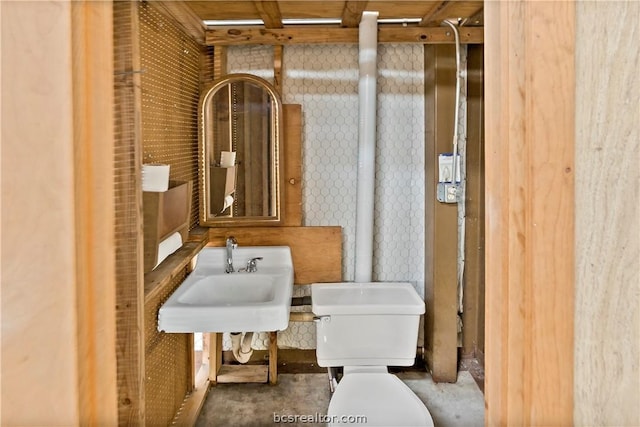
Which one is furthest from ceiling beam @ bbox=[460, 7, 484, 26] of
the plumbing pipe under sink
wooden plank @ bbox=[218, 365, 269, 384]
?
wooden plank @ bbox=[218, 365, 269, 384]

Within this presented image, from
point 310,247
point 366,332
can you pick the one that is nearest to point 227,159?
point 310,247

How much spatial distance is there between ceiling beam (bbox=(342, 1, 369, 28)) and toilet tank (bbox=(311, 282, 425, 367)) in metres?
1.32

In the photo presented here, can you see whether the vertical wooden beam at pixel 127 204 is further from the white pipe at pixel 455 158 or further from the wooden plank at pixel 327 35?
the white pipe at pixel 455 158

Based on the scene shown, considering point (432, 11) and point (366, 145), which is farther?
point (366, 145)

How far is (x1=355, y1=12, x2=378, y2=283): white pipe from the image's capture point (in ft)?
7.47

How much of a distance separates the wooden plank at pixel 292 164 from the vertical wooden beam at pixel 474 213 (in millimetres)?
885

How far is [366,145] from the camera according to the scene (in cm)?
236

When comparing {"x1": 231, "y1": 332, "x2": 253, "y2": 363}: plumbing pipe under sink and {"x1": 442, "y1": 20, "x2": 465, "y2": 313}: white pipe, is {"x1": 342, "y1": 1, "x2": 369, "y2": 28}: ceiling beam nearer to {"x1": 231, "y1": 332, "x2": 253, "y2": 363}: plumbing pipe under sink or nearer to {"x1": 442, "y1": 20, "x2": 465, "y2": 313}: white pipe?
{"x1": 442, "y1": 20, "x2": 465, "y2": 313}: white pipe

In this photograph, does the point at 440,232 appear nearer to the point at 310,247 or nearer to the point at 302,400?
the point at 310,247

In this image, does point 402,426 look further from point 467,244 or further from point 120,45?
point 120,45

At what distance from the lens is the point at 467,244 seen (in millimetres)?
2561

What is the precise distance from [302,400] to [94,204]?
199cm

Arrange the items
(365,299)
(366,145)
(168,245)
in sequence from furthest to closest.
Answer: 1. (366,145)
2. (365,299)
3. (168,245)

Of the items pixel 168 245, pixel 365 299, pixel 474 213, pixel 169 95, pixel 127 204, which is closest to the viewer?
pixel 127 204
